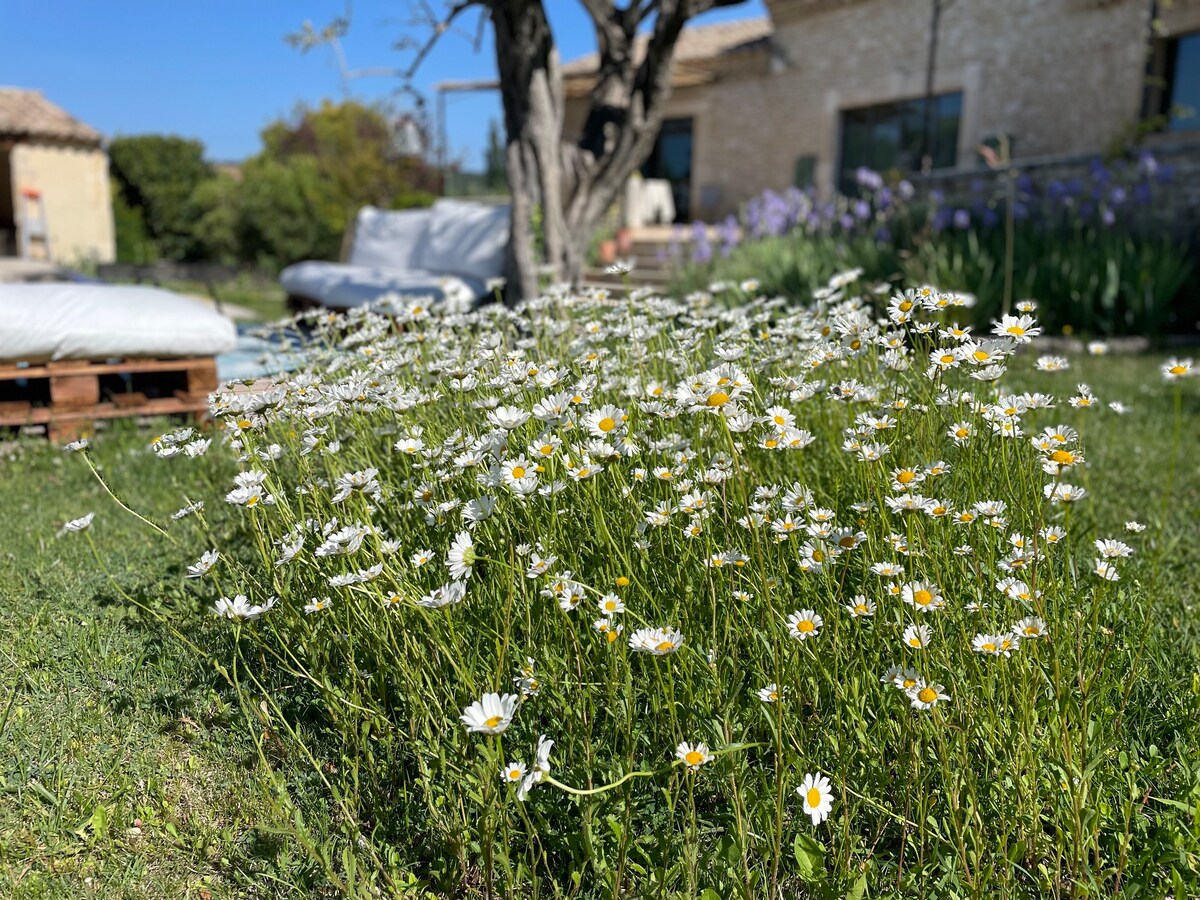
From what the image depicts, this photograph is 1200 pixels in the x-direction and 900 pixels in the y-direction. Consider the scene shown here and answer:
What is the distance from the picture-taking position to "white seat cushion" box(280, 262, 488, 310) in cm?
748

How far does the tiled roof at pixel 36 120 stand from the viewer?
16.2 meters

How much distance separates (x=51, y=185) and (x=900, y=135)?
15.4m

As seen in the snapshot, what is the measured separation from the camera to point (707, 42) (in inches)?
664

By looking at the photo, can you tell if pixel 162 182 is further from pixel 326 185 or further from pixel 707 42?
pixel 707 42

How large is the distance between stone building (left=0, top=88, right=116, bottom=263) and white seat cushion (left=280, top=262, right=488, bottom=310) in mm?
9124

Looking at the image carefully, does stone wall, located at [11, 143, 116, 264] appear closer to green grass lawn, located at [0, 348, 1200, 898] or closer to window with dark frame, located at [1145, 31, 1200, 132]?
green grass lawn, located at [0, 348, 1200, 898]

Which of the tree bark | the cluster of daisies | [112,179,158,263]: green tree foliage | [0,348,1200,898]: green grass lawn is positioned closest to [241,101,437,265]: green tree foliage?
[112,179,158,263]: green tree foliage

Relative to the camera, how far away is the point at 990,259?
7.48 m

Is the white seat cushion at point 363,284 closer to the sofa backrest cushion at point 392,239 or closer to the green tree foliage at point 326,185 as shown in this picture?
the sofa backrest cushion at point 392,239

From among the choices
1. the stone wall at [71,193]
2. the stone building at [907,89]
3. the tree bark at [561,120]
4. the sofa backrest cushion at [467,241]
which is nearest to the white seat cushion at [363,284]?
the sofa backrest cushion at [467,241]

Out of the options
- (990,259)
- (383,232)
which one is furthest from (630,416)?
(383,232)

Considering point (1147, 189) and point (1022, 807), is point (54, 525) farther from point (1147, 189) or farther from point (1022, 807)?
point (1147, 189)

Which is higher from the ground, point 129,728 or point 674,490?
point 674,490

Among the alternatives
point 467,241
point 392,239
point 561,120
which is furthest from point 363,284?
point 561,120
